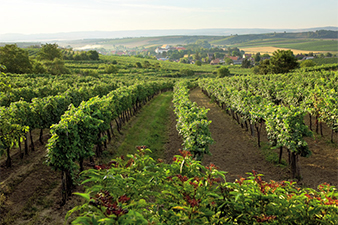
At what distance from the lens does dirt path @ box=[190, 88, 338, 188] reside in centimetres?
1326

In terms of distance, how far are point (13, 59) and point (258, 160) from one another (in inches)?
2487

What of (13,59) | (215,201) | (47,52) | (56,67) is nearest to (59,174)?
(215,201)

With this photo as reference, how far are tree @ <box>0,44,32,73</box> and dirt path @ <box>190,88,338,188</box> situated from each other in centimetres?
5773

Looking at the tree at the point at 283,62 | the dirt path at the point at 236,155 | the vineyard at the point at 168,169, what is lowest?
the dirt path at the point at 236,155

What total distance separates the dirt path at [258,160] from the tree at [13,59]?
189ft

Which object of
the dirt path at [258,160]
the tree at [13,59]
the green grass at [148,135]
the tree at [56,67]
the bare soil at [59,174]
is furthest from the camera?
the tree at [56,67]

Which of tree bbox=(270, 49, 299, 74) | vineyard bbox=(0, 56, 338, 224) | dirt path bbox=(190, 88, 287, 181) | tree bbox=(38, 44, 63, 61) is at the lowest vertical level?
dirt path bbox=(190, 88, 287, 181)

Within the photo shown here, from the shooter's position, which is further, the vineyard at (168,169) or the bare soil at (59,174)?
the bare soil at (59,174)

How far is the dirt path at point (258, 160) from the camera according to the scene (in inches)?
522

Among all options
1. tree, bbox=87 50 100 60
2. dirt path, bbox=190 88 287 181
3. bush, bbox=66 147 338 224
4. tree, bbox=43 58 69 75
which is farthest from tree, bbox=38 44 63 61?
bush, bbox=66 147 338 224

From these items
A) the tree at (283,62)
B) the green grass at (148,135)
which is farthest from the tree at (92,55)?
the green grass at (148,135)

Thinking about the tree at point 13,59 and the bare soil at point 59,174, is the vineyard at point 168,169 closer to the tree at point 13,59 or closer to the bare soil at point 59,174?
the bare soil at point 59,174

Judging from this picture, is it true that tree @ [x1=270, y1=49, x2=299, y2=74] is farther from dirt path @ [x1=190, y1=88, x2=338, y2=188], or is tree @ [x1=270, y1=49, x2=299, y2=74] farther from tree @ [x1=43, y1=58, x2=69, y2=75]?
tree @ [x1=43, y1=58, x2=69, y2=75]

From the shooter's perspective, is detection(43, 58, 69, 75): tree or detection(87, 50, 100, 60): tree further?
detection(87, 50, 100, 60): tree
